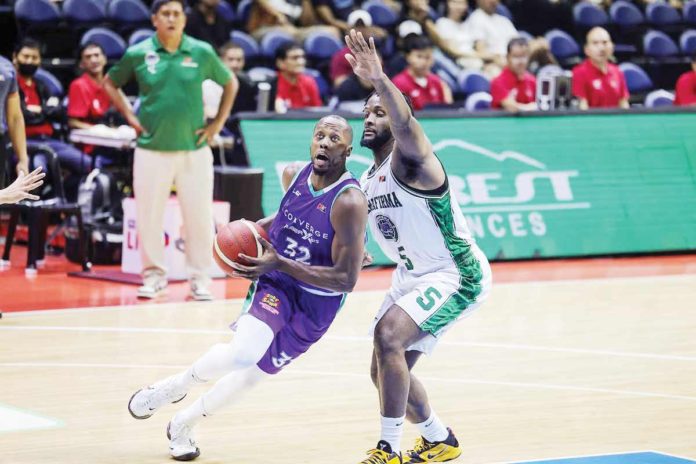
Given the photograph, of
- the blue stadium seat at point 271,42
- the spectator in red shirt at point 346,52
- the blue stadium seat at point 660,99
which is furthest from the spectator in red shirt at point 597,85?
the blue stadium seat at point 271,42

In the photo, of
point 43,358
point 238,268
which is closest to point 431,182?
point 238,268

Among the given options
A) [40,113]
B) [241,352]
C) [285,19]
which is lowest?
[40,113]

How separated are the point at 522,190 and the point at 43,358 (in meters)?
5.89

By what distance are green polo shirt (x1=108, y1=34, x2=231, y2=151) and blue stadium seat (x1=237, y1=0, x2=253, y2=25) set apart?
5.25 metres

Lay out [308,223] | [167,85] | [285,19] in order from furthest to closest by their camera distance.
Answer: [285,19]
[167,85]
[308,223]

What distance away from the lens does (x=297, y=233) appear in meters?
6.10

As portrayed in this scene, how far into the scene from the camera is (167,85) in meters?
10.7

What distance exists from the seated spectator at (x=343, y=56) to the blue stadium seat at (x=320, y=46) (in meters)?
0.42

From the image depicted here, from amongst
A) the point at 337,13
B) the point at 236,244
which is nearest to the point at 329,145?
the point at 236,244

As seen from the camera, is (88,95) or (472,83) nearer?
(88,95)

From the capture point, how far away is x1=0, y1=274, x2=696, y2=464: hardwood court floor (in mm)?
6590

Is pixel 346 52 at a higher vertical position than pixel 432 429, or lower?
lower

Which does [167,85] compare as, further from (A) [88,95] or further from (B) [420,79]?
(B) [420,79]

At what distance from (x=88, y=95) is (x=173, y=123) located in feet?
8.26
